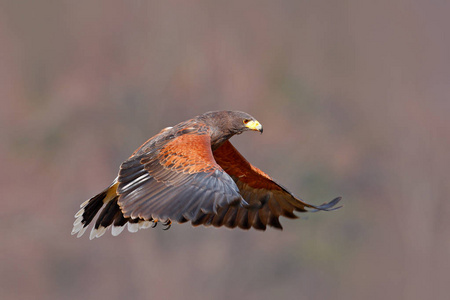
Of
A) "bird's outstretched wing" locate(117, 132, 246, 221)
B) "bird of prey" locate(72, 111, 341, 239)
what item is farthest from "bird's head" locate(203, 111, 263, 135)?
"bird's outstretched wing" locate(117, 132, 246, 221)

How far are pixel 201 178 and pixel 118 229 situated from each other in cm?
109

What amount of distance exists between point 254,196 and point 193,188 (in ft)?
3.94

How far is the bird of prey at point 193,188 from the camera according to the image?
15.1 feet

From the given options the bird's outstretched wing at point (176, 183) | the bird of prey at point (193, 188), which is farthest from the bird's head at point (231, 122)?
the bird's outstretched wing at point (176, 183)

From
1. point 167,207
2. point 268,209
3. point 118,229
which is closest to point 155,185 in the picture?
point 167,207

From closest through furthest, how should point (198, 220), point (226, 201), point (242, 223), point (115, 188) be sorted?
1. point (226, 201)
2. point (198, 220)
3. point (115, 188)
4. point (242, 223)

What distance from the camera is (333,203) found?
5.35 metres

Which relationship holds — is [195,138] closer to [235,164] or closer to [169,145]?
[169,145]

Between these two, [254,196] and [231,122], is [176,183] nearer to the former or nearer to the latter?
[231,122]

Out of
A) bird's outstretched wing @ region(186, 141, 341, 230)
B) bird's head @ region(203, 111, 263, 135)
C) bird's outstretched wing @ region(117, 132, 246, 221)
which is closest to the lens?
bird's outstretched wing @ region(117, 132, 246, 221)

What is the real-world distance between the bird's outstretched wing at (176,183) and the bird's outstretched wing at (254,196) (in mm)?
583

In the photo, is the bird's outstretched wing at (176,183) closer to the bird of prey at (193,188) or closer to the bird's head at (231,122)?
the bird of prey at (193,188)

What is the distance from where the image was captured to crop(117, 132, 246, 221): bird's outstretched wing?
15.0ft

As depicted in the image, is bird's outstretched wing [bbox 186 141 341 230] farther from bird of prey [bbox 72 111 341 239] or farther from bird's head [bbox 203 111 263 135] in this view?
bird's head [bbox 203 111 263 135]
